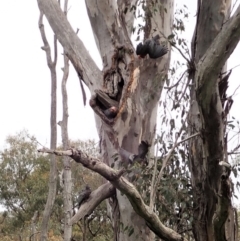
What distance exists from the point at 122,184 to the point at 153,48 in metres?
1.87

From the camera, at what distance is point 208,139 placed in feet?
9.65

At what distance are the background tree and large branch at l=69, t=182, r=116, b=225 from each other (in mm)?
22

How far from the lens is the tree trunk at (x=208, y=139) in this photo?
2.66 m

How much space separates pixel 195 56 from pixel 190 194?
0.93 meters

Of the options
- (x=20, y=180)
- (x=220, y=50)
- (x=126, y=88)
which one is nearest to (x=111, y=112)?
(x=126, y=88)

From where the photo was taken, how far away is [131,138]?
4.61 meters

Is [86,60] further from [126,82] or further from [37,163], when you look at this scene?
[37,163]

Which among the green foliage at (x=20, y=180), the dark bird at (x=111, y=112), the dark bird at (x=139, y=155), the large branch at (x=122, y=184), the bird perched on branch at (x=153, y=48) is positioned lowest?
the large branch at (x=122, y=184)

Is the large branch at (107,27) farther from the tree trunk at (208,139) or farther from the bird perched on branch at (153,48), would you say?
the tree trunk at (208,139)

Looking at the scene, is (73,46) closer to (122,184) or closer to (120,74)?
(120,74)

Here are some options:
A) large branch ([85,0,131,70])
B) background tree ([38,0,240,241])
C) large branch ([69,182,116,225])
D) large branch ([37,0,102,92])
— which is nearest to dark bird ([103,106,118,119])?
background tree ([38,0,240,241])

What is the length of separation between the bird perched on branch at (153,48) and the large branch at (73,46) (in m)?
0.47

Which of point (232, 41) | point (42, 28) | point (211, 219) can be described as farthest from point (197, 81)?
point (42, 28)

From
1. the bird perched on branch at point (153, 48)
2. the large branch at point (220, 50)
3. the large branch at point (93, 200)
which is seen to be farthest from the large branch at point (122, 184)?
the bird perched on branch at point (153, 48)
